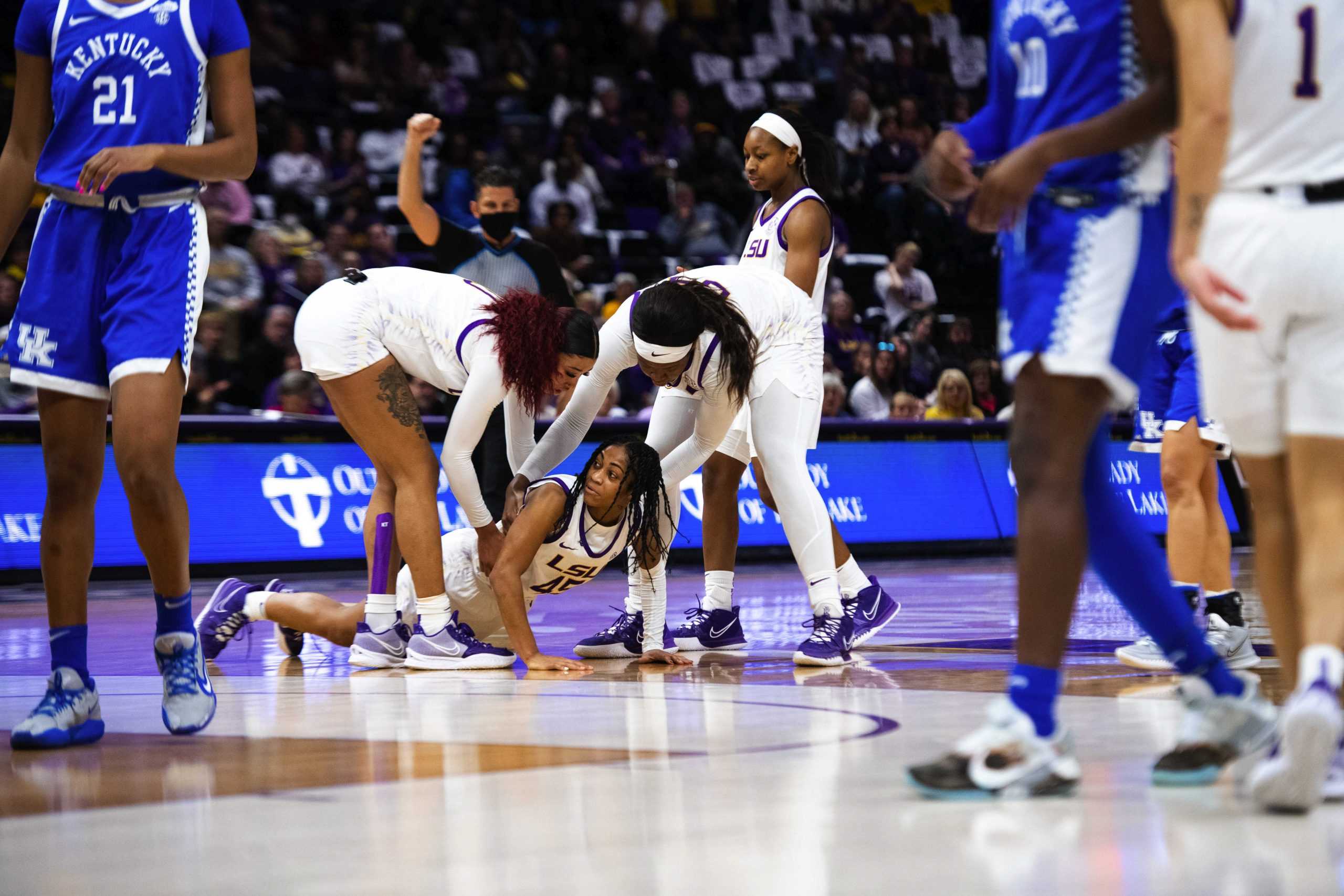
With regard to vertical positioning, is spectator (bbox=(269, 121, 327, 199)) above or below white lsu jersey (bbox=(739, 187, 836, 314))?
above

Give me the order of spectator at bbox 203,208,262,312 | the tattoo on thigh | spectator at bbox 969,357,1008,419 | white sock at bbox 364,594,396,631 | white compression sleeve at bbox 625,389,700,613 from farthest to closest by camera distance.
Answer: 1. spectator at bbox 969,357,1008,419
2. spectator at bbox 203,208,262,312
3. white compression sleeve at bbox 625,389,700,613
4. white sock at bbox 364,594,396,631
5. the tattoo on thigh

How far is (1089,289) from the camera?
3.02 meters

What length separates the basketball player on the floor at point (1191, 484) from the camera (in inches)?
224

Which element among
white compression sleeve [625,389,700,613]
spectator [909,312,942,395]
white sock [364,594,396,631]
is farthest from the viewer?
spectator [909,312,942,395]

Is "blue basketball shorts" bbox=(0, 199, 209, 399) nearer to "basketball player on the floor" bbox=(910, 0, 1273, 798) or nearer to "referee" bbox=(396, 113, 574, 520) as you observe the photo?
"basketball player on the floor" bbox=(910, 0, 1273, 798)

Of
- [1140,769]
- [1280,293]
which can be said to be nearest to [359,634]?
[1140,769]

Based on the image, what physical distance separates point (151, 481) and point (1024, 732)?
2200mm

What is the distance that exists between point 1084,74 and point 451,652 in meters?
3.38

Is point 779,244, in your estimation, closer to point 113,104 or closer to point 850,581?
point 850,581

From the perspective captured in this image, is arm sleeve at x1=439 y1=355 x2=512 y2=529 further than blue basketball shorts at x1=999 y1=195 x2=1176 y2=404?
Yes

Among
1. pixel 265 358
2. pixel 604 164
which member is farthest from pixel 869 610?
pixel 604 164

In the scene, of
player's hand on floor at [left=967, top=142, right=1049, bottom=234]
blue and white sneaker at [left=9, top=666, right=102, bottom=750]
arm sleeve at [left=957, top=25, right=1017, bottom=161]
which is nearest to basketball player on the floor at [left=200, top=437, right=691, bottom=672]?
blue and white sneaker at [left=9, top=666, right=102, bottom=750]

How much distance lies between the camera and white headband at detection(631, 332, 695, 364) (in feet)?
18.2

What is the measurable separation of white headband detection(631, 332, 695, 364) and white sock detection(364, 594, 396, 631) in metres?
1.37
